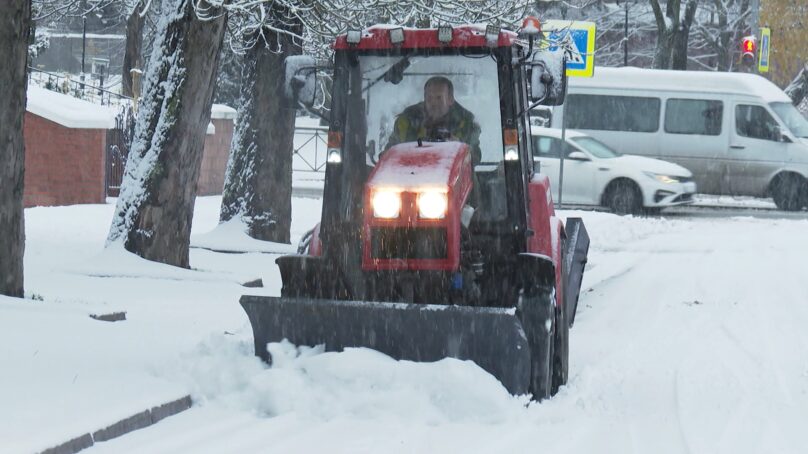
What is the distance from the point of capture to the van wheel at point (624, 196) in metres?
22.2

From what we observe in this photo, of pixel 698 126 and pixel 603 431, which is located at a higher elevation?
pixel 698 126

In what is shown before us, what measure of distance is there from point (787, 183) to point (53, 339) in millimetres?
18413

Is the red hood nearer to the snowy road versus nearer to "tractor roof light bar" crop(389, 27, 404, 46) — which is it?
"tractor roof light bar" crop(389, 27, 404, 46)

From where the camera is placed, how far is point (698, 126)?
24188mm

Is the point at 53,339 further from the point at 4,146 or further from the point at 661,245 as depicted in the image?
the point at 661,245

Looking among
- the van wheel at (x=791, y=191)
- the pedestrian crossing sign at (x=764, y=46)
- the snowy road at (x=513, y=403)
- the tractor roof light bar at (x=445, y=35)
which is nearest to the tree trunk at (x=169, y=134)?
the snowy road at (x=513, y=403)

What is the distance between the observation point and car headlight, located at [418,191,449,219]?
675 centimetres

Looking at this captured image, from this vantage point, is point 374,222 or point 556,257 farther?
point 556,257

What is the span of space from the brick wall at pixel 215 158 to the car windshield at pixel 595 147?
747cm

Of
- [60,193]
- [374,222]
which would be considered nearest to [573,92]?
[60,193]

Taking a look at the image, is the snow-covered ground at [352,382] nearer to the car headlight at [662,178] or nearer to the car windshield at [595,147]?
the car headlight at [662,178]

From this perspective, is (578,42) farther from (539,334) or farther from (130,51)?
(130,51)

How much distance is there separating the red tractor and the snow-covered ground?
7.4 inches

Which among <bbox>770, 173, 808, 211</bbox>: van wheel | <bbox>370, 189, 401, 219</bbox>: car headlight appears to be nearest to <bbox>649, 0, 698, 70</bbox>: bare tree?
<bbox>770, 173, 808, 211</bbox>: van wheel
